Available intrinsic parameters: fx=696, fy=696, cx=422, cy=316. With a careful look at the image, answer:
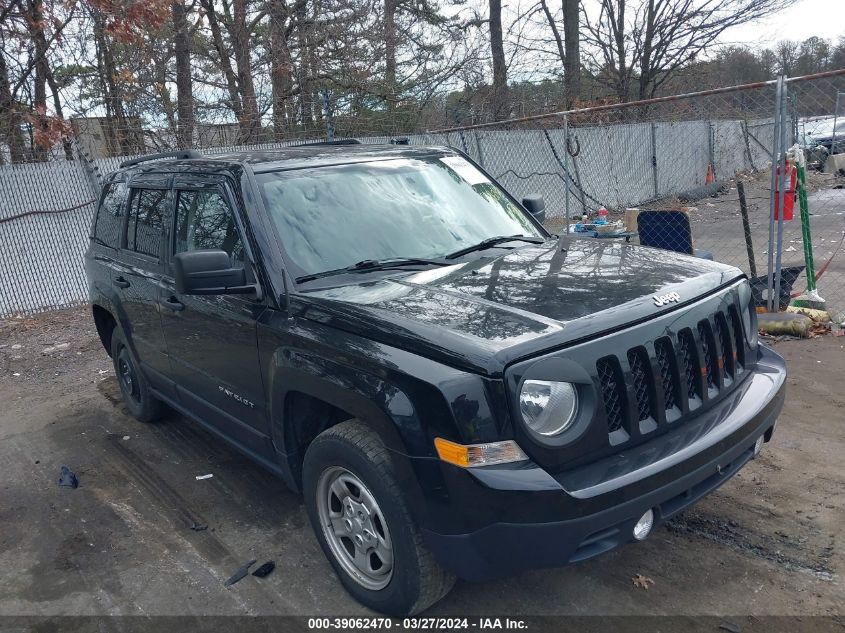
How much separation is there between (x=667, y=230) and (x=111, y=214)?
509 centimetres

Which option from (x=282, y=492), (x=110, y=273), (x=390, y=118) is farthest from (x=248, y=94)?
(x=282, y=492)

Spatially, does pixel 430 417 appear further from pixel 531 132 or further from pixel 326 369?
pixel 531 132

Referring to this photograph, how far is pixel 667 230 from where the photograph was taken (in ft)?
22.8

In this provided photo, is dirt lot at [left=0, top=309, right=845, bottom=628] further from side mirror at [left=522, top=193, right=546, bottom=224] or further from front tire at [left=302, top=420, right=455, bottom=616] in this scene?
side mirror at [left=522, top=193, right=546, bottom=224]

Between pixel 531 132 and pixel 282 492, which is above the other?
pixel 531 132

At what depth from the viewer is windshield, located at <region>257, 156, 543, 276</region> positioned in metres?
3.48

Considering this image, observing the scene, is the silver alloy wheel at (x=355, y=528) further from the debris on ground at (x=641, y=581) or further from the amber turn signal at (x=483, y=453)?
the debris on ground at (x=641, y=581)

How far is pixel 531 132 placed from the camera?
48.0 feet

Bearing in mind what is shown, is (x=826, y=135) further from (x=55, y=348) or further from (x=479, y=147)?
(x=55, y=348)

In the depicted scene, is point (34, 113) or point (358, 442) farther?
point (34, 113)

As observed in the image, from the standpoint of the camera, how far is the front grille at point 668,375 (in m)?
2.60

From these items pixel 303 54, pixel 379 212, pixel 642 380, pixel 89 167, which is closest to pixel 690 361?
pixel 642 380

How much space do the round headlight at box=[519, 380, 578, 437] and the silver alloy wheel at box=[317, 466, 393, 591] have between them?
771mm

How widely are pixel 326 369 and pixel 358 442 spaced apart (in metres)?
0.33
